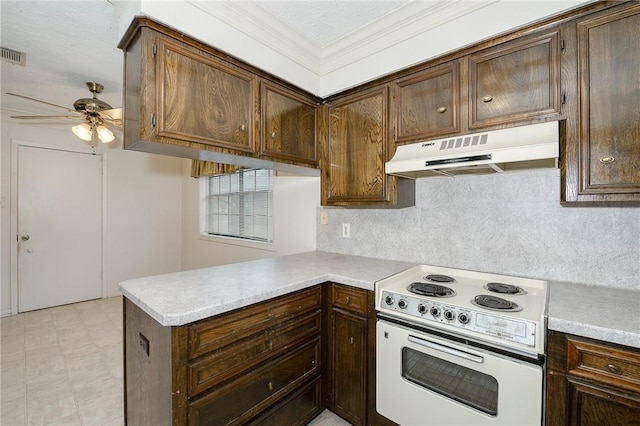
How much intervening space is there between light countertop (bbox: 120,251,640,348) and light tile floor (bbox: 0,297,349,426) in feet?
3.26

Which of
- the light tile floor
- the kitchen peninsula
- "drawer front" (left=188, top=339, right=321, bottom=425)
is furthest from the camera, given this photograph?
the light tile floor

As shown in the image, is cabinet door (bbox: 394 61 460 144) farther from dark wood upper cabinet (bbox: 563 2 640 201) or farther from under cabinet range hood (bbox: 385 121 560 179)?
dark wood upper cabinet (bbox: 563 2 640 201)

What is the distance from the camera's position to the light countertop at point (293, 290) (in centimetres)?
111

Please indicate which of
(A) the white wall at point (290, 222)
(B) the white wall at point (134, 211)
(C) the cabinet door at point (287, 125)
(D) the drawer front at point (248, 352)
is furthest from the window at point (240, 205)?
(D) the drawer front at point (248, 352)

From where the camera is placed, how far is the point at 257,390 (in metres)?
1.49

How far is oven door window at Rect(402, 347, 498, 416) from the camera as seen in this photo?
1.31 m

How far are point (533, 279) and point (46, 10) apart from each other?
11.3ft

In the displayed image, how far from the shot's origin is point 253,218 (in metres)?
3.92

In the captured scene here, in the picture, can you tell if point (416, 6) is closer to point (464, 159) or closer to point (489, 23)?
point (489, 23)

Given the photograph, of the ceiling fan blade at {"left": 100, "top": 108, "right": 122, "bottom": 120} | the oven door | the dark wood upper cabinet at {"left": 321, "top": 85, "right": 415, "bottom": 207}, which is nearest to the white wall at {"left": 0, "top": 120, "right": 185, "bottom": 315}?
the ceiling fan blade at {"left": 100, "top": 108, "right": 122, "bottom": 120}

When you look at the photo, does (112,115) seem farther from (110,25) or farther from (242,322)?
(242,322)

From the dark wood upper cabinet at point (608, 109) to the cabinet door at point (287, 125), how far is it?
166 cm

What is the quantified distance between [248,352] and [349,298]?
68 cm

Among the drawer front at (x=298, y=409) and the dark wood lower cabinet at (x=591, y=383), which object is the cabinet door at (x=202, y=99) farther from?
the dark wood lower cabinet at (x=591, y=383)
